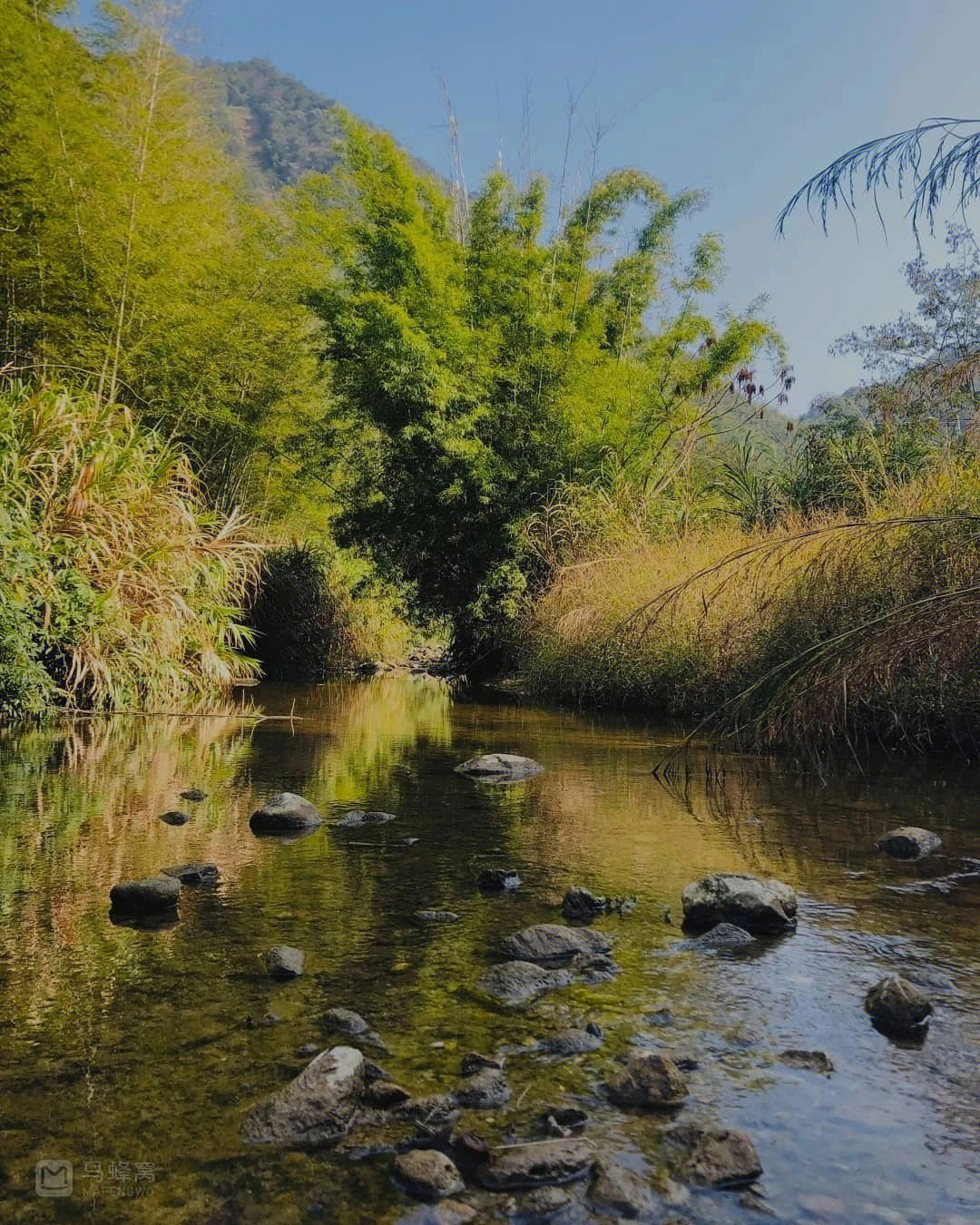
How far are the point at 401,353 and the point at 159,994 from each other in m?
11.3

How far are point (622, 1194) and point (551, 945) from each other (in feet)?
3.92

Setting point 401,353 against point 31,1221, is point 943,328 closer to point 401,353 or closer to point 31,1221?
point 401,353

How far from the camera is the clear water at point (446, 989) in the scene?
1.82 m

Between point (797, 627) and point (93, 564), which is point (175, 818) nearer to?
point (93, 564)

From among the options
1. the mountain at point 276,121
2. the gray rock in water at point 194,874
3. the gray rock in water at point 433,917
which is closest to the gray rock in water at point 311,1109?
the gray rock in water at point 433,917

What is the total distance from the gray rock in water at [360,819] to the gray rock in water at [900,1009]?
272 centimetres

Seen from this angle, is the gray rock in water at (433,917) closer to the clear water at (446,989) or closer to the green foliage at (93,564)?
the clear water at (446,989)

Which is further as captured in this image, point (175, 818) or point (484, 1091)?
point (175, 818)

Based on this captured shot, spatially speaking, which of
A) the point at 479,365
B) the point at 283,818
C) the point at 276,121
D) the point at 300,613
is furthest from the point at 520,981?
the point at 276,121

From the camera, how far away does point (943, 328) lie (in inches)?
965

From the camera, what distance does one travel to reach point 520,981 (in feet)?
8.81

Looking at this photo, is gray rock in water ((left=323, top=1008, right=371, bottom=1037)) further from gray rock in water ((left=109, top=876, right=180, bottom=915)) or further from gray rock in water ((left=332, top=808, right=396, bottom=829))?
gray rock in water ((left=332, top=808, right=396, bottom=829))

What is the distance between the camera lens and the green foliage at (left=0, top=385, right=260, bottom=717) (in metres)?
7.85

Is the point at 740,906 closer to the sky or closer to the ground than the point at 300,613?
closer to the ground
